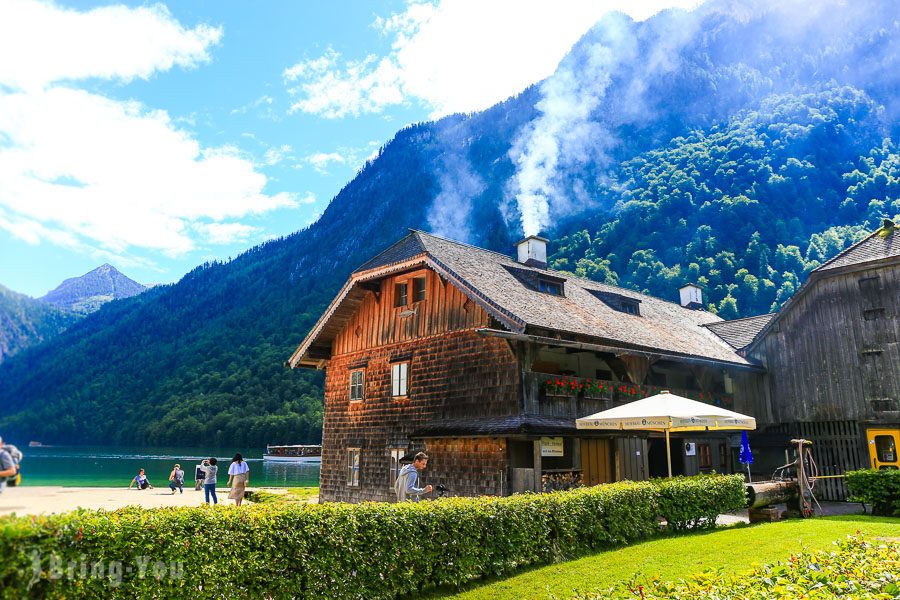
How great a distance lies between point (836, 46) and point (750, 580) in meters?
146

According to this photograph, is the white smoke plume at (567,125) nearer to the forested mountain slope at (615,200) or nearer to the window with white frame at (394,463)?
the forested mountain slope at (615,200)

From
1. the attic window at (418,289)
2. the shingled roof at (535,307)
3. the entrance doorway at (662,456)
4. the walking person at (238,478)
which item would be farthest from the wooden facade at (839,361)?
the walking person at (238,478)

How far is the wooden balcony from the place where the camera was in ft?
61.0

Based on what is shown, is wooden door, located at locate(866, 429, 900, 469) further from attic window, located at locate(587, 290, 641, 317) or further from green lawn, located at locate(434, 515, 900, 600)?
attic window, located at locate(587, 290, 641, 317)

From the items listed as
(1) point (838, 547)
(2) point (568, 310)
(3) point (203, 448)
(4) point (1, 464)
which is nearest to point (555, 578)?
(1) point (838, 547)

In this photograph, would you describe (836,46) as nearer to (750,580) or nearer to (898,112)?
(898,112)

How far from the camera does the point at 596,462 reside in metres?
20.1

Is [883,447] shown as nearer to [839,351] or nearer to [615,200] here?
[839,351]

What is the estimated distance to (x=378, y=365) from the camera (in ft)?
77.8

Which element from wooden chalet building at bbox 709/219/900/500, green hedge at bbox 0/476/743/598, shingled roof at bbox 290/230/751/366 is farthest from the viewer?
wooden chalet building at bbox 709/219/900/500

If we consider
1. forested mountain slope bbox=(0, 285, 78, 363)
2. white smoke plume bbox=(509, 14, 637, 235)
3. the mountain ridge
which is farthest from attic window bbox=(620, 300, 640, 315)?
white smoke plume bbox=(509, 14, 637, 235)

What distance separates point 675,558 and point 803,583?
475 cm

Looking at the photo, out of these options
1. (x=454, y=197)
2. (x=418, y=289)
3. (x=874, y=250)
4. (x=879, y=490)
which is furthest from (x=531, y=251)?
(x=454, y=197)

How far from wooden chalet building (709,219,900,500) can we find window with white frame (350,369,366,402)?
49.4 ft
